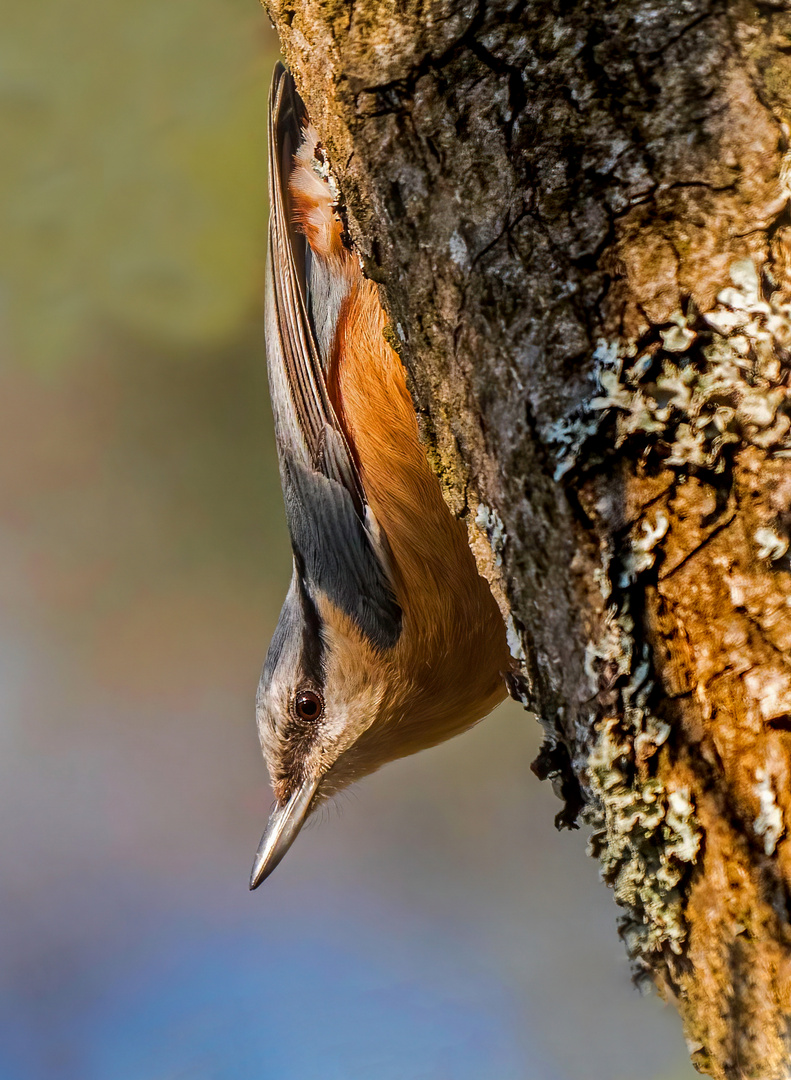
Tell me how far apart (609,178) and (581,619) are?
37 centimetres

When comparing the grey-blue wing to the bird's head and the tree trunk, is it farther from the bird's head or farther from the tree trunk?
the tree trunk

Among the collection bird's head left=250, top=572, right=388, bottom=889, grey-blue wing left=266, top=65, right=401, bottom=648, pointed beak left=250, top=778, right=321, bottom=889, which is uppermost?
grey-blue wing left=266, top=65, right=401, bottom=648

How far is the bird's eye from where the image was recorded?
76.4 inches

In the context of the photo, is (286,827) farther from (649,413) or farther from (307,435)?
(649,413)

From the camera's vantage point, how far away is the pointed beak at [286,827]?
1956mm

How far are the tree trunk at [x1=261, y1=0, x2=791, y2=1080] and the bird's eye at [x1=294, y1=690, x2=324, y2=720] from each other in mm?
1194

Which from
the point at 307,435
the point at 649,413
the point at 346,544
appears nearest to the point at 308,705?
the point at 346,544

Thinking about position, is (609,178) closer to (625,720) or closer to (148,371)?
(625,720)

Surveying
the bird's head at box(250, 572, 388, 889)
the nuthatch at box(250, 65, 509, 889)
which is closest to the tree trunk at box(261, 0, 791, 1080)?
the nuthatch at box(250, 65, 509, 889)

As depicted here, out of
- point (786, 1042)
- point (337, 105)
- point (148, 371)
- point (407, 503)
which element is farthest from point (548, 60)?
point (148, 371)

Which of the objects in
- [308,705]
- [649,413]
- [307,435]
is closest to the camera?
[649,413]

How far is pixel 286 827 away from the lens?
1.96 metres

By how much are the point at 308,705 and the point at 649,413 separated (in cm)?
139

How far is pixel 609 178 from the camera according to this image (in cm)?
71
